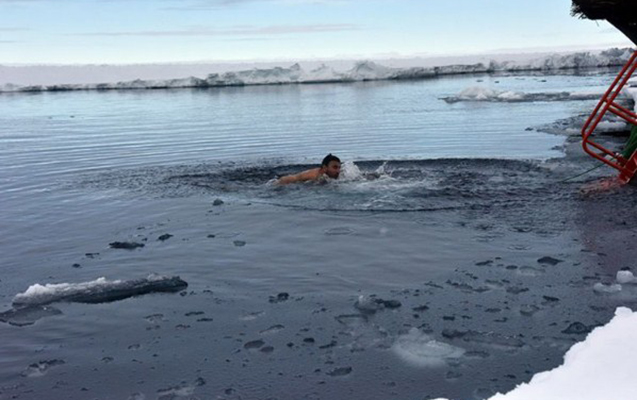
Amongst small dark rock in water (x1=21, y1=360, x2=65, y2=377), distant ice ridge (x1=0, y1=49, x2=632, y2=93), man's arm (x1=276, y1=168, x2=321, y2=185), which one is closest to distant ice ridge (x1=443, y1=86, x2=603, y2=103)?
man's arm (x1=276, y1=168, x2=321, y2=185)

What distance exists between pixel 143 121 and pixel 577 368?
2887 centimetres

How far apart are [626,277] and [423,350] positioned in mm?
2397

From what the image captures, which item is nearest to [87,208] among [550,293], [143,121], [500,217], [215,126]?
[500,217]

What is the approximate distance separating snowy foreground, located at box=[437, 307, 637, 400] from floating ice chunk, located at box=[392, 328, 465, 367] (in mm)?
810

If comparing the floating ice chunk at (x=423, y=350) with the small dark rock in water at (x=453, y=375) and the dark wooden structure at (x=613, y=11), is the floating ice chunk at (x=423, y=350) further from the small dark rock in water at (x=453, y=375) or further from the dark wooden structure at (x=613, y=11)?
the dark wooden structure at (x=613, y=11)

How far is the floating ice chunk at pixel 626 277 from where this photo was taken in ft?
20.6

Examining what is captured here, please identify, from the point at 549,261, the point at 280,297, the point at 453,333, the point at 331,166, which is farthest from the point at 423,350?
the point at 331,166

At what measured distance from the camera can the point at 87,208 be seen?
1139cm

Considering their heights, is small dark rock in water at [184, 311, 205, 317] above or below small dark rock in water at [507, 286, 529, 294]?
below

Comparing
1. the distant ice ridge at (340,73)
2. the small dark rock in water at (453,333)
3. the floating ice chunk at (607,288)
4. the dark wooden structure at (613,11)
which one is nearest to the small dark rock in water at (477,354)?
the small dark rock in water at (453,333)

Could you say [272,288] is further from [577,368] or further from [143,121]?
[143,121]

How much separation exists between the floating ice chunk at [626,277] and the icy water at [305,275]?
0.60ft

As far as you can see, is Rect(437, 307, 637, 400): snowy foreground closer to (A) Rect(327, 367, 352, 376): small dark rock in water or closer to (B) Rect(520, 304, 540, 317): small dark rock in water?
(B) Rect(520, 304, 540, 317): small dark rock in water

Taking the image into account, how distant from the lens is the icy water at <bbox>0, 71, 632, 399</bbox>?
194 inches
